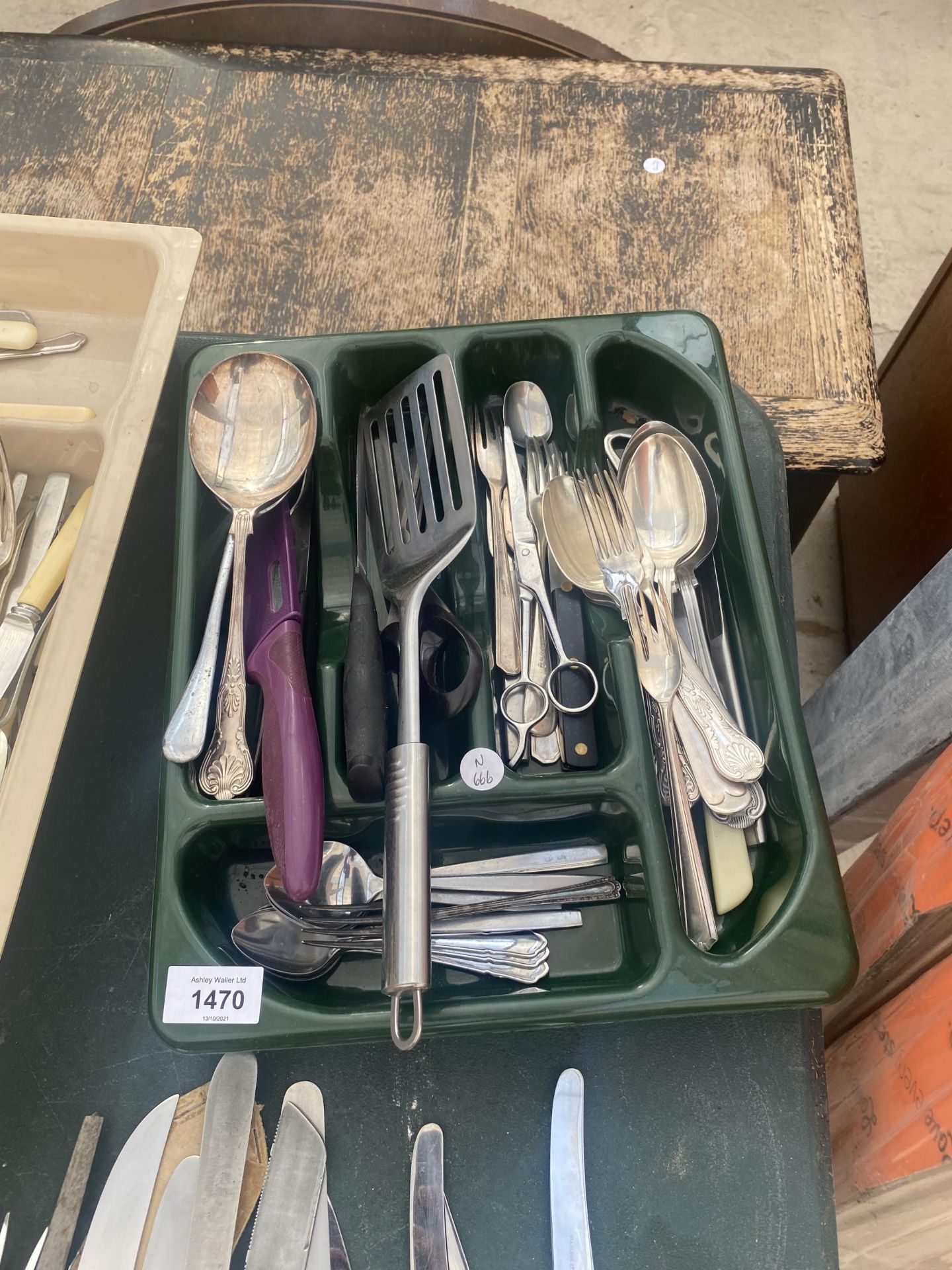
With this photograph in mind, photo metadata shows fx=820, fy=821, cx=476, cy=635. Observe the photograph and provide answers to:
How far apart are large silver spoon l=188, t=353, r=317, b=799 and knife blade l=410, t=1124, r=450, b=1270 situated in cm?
35

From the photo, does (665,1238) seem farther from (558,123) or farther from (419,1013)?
(558,123)

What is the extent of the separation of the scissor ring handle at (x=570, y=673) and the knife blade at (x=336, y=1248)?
13.8 inches

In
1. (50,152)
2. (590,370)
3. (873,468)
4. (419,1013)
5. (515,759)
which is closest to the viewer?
(419,1013)

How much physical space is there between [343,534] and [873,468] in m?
0.56

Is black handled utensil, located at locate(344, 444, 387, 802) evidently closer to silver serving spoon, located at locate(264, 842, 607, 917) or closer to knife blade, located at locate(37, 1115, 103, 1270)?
silver serving spoon, located at locate(264, 842, 607, 917)

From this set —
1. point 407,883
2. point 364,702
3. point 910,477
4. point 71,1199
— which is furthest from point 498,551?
point 910,477

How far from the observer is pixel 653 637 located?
1.96 ft

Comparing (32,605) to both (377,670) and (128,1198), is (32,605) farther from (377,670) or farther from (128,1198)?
(128,1198)

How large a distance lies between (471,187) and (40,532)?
0.64 m

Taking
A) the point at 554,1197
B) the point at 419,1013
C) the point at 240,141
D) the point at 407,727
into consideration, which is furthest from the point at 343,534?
the point at 240,141

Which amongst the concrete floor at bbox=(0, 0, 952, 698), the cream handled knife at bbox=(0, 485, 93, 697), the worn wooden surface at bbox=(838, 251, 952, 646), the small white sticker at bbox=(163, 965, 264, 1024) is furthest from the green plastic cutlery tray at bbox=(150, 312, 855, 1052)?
the concrete floor at bbox=(0, 0, 952, 698)

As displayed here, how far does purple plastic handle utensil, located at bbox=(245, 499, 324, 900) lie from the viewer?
0.48 metres

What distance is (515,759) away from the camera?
22.4 inches

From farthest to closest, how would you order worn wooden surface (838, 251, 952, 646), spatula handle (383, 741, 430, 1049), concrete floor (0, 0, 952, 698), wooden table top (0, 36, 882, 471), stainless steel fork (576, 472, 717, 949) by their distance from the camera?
concrete floor (0, 0, 952, 698) < worn wooden surface (838, 251, 952, 646) < wooden table top (0, 36, 882, 471) < stainless steel fork (576, 472, 717, 949) < spatula handle (383, 741, 430, 1049)
